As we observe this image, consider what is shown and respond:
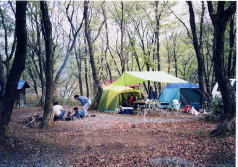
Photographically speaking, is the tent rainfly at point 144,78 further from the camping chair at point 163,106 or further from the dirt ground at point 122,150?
the dirt ground at point 122,150

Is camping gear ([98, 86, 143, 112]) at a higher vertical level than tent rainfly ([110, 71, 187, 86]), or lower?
lower

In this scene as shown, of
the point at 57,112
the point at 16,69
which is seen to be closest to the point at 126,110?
the point at 57,112

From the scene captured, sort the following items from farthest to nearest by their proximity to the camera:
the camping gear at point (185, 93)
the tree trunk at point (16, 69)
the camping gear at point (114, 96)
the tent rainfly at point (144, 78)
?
the camping gear at point (185, 93), the camping gear at point (114, 96), the tent rainfly at point (144, 78), the tree trunk at point (16, 69)

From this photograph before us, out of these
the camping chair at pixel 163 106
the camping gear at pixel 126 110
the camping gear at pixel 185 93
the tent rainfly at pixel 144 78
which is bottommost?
the camping gear at pixel 126 110

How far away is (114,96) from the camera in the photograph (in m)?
13.9

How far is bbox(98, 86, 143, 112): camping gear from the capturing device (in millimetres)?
13875

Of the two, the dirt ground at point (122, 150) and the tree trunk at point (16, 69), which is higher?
the tree trunk at point (16, 69)

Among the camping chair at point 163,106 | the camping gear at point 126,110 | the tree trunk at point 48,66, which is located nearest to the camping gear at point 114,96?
the camping gear at point 126,110

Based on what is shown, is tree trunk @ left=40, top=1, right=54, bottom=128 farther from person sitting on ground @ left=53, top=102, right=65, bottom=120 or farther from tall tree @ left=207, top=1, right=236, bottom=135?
tall tree @ left=207, top=1, right=236, bottom=135

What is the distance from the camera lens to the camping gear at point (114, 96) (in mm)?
13875

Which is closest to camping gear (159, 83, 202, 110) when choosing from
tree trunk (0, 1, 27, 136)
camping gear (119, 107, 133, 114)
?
camping gear (119, 107, 133, 114)

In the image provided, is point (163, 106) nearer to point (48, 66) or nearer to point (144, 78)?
point (144, 78)

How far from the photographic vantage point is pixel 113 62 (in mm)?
29000

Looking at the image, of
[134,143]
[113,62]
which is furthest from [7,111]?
[113,62]
